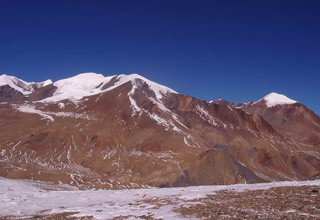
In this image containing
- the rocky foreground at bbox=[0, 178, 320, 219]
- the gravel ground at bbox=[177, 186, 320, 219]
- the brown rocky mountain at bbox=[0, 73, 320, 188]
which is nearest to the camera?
the gravel ground at bbox=[177, 186, 320, 219]

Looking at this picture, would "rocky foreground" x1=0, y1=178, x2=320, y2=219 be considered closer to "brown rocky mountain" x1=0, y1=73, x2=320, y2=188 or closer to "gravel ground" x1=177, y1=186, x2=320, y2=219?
"gravel ground" x1=177, y1=186, x2=320, y2=219

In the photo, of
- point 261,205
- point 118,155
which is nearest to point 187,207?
point 261,205

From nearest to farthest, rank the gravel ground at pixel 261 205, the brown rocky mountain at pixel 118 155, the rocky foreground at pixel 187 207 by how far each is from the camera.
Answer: the gravel ground at pixel 261 205, the rocky foreground at pixel 187 207, the brown rocky mountain at pixel 118 155

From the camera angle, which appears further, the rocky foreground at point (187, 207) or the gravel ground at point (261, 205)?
the rocky foreground at point (187, 207)

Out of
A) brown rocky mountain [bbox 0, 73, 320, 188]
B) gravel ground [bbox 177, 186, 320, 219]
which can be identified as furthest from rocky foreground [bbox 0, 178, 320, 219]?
brown rocky mountain [bbox 0, 73, 320, 188]

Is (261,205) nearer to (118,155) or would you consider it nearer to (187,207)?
(187,207)

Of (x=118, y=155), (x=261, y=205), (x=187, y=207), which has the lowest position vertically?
(x=187, y=207)

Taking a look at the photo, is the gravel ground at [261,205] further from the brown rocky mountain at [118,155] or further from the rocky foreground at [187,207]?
the brown rocky mountain at [118,155]

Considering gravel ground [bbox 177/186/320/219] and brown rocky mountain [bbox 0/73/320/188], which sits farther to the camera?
brown rocky mountain [bbox 0/73/320/188]

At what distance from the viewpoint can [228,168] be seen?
149500 mm

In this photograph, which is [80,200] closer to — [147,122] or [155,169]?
[155,169]

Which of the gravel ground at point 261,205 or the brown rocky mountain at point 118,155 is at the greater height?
the brown rocky mountain at point 118,155

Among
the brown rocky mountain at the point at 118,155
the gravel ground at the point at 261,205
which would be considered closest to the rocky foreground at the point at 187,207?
the gravel ground at the point at 261,205

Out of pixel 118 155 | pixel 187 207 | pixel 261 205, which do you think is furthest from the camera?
pixel 118 155
